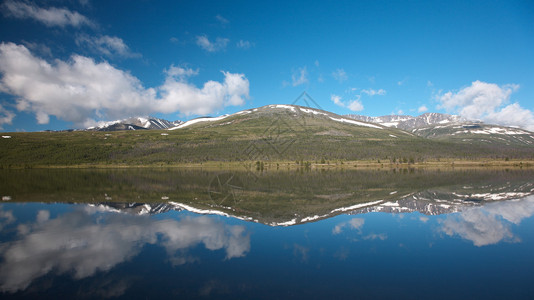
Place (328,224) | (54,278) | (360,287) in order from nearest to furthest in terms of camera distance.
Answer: (360,287) < (54,278) < (328,224)

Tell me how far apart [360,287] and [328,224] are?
780cm

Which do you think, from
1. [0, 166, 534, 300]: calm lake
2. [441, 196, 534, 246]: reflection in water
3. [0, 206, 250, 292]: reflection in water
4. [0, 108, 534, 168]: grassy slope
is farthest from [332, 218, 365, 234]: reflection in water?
[0, 108, 534, 168]: grassy slope

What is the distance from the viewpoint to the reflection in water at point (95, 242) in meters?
9.77

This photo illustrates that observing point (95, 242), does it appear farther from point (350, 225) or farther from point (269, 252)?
point (350, 225)

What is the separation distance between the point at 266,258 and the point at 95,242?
7884mm

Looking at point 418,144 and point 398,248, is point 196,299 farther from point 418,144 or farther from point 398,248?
point 418,144

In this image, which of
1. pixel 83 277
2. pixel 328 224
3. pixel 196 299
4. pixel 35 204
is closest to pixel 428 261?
pixel 328 224

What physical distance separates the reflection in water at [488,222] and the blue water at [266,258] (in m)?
0.08

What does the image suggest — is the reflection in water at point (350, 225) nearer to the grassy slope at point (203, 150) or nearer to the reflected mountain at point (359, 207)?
the reflected mountain at point (359, 207)

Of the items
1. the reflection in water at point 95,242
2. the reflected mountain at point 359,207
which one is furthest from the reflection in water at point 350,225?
the reflection in water at point 95,242

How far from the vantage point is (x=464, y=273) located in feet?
30.4

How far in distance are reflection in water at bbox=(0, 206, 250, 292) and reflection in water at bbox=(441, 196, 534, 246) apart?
35.6ft

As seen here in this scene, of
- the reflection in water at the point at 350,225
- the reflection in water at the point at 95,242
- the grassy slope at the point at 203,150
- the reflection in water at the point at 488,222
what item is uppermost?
the grassy slope at the point at 203,150

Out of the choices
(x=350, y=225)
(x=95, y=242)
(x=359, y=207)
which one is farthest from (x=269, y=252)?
(x=359, y=207)
